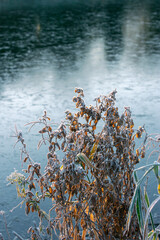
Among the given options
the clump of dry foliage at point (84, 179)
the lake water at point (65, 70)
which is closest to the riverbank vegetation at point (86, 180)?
the clump of dry foliage at point (84, 179)

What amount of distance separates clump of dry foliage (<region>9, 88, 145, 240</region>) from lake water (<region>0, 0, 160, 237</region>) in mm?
1058

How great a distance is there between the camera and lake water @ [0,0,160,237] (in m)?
5.19

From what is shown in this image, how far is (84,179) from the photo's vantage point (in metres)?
2.40

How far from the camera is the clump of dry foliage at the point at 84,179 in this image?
2.16 m

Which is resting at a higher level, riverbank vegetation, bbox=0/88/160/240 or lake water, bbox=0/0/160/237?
lake water, bbox=0/0/160/237

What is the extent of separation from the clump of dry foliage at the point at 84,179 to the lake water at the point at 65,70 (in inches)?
41.7

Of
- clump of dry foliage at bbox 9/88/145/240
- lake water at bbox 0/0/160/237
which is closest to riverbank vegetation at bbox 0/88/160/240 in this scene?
clump of dry foliage at bbox 9/88/145/240

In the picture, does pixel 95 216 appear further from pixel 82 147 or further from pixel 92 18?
pixel 92 18

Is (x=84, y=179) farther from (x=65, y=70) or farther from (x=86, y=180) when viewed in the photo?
(x=65, y=70)

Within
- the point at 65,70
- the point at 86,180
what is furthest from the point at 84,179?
the point at 65,70

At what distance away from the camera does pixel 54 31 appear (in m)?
13.1

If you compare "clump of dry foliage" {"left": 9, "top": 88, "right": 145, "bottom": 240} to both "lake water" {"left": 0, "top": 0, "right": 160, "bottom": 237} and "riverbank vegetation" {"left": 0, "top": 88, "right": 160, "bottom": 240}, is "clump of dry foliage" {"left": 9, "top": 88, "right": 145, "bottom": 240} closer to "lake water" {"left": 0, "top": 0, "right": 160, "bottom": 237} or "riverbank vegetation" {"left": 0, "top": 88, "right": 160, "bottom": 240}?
"riverbank vegetation" {"left": 0, "top": 88, "right": 160, "bottom": 240}

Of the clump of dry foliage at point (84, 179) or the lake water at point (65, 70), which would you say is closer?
the clump of dry foliage at point (84, 179)

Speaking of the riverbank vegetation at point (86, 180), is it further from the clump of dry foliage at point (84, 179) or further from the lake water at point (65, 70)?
the lake water at point (65, 70)
